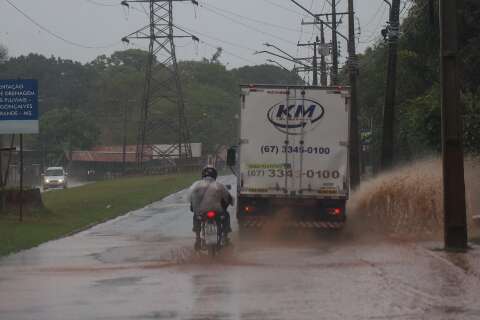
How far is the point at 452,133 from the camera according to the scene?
55.7 feet

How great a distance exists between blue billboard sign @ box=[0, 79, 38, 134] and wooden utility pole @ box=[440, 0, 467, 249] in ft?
45.4

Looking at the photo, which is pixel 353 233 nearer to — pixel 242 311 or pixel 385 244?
pixel 385 244

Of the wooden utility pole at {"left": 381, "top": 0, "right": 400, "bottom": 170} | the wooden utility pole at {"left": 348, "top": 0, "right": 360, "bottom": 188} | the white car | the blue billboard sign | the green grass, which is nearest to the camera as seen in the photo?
the green grass

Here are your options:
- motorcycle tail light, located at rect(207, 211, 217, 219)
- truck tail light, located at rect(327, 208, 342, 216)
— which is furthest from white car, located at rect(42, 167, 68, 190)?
motorcycle tail light, located at rect(207, 211, 217, 219)

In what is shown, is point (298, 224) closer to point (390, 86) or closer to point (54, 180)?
point (390, 86)

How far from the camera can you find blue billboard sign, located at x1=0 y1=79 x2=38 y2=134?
2702cm

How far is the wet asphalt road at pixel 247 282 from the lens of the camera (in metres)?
10.8

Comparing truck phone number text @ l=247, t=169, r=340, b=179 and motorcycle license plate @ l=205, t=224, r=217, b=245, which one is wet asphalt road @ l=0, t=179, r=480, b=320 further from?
truck phone number text @ l=247, t=169, r=340, b=179

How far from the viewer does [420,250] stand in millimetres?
17453

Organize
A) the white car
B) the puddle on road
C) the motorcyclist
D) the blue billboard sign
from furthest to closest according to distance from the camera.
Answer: the white car, the blue billboard sign, the puddle on road, the motorcyclist

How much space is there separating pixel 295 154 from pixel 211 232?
484cm

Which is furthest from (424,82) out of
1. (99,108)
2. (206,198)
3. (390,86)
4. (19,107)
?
(99,108)

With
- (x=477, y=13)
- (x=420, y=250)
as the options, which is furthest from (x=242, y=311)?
(x=477, y=13)

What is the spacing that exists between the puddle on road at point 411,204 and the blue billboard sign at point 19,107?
969 centimetres
